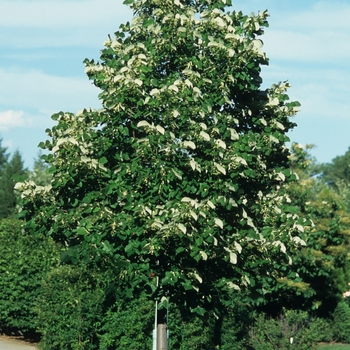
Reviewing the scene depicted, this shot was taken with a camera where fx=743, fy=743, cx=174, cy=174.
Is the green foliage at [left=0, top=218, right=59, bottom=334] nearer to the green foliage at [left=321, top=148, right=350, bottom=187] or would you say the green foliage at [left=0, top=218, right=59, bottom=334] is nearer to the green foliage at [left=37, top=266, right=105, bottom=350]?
the green foliage at [left=37, top=266, right=105, bottom=350]

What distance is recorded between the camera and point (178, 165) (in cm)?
1120

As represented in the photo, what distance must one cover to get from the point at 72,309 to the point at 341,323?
49.9ft

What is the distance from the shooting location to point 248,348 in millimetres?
20953

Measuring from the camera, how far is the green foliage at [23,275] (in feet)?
75.1

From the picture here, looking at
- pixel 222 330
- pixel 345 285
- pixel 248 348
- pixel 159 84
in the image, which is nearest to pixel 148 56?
pixel 159 84

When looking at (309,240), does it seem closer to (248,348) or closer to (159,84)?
(248,348)

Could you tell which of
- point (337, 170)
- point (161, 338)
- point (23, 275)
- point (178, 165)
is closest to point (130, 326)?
point (161, 338)

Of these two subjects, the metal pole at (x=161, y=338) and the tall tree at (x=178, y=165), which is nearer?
the tall tree at (x=178, y=165)

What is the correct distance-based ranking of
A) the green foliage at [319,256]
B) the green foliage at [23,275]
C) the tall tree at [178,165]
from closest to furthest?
the tall tree at [178,165], the green foliage at [23,275], the green foliage at [319,256]

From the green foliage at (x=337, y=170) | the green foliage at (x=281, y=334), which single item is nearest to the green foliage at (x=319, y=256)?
the green foliage at (x=281, y=334)

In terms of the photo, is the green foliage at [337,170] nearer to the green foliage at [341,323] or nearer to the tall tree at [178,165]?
the green foliage at [341,323]

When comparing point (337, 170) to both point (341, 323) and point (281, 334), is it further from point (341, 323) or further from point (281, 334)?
point (281, 334)

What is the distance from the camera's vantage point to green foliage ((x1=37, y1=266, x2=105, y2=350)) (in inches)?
707

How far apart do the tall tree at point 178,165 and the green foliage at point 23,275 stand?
11.1 metres
